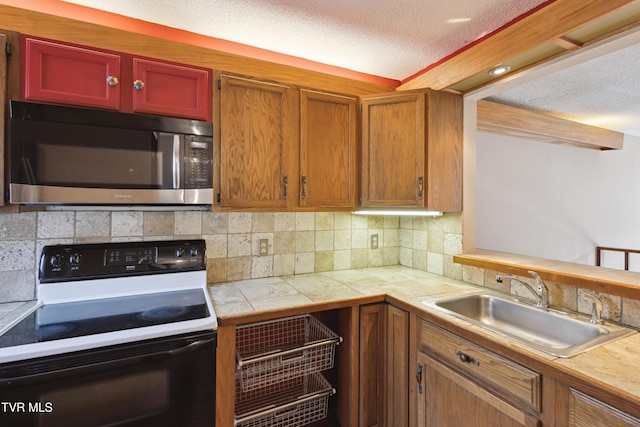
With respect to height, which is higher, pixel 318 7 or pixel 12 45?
pixel 318 7

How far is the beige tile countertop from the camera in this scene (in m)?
0.94

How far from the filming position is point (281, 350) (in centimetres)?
167

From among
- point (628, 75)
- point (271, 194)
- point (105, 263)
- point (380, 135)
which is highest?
point (628, 75)

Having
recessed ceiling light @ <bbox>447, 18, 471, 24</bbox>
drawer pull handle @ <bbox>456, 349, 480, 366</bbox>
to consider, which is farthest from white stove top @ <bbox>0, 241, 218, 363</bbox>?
recessed ceiling light @ <bbox>447, 18, 471, 24</bbox>

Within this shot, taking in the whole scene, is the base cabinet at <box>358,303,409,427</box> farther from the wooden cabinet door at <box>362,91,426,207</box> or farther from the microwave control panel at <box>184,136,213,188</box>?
the microwave control panel at <box>184,136,213,188</box>

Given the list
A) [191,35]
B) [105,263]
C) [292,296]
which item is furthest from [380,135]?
[105,263]

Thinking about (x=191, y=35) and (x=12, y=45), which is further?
(x=191, y=35)

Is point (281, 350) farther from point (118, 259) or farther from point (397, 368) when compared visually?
point (118, 259)

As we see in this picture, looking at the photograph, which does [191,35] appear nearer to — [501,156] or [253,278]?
[253,278]

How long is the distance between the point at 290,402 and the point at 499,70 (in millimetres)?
2138

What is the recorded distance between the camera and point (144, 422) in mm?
1166

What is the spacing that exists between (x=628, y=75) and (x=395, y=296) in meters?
2.23

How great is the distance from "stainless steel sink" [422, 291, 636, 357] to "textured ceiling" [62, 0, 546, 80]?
4.76 ft

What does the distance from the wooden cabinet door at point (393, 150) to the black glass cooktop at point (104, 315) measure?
1.20 meters
